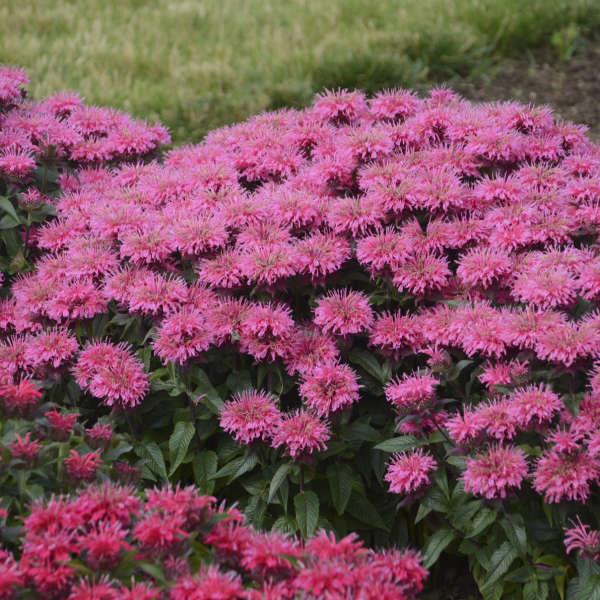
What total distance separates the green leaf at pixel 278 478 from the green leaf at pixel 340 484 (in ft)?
0.58

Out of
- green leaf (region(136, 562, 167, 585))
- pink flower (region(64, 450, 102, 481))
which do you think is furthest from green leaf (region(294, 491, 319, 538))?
green leaf (region(136, 562, 167, 585))

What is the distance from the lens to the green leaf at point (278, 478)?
10.9 ft

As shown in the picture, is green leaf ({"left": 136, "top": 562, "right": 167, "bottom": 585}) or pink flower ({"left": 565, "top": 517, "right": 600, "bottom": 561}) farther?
pink flower ({"left": 565, "top": 517, "right": 600, "bottom": 561})

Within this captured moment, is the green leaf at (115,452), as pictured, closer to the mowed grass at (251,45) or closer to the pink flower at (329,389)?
the pink flower at (329,389)

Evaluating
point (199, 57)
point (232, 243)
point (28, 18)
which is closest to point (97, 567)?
point (232, 243)

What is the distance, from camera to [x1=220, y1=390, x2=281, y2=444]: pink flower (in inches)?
132

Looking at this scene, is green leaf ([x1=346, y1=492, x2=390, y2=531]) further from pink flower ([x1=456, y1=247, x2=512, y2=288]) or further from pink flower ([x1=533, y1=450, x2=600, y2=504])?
pink flower ([x1=456, y1=247, x2=512, y2=288])

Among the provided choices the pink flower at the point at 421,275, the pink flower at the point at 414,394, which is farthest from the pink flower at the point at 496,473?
the pink flower at the point at 421,275

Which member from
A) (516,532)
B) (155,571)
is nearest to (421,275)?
(516,532)

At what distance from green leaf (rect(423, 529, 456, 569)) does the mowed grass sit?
409cm

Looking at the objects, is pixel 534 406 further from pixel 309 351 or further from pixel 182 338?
pixel 182 338

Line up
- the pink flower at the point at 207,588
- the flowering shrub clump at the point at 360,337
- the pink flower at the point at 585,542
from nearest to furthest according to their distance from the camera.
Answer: the pink flower at the point at 207,588 < the pink flower at the point at 585,542 < the flowering shrub clump at the point at 360,337

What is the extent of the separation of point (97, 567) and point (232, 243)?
6.09 feet

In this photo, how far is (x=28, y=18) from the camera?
28.6ft
